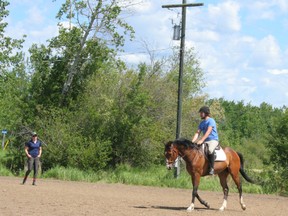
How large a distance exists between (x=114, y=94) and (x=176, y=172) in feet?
22.7

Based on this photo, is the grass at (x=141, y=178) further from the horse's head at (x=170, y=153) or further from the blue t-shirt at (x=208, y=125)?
the horse's head at (x=170, y=153)

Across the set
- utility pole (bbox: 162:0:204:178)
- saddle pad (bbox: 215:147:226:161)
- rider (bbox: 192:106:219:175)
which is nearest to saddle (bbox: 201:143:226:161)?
saddle pad (bbox: 215:147:226:161)

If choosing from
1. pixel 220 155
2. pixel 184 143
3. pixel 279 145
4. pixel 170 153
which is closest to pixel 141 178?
pixel 279 145

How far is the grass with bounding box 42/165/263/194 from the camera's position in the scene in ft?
85.9

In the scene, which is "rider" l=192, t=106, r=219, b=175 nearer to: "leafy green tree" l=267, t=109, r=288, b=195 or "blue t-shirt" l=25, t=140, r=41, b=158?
"blue t-shirt" l=25, t=140, r=41, b=158

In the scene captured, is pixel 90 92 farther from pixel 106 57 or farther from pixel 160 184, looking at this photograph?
pixel 160 184

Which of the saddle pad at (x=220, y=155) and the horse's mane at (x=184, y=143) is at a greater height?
the horse's mane at (x=184, y=143)

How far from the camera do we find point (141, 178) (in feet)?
90.3

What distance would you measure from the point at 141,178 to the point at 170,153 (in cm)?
1295

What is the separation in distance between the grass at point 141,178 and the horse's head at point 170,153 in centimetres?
1119

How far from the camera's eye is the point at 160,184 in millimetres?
26891

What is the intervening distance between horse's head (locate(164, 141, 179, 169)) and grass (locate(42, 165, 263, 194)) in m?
11.2

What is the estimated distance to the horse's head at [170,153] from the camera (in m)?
14.7

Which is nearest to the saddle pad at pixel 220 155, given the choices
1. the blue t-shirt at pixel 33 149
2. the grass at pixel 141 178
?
the blue t-shirt at pixel 33 149
